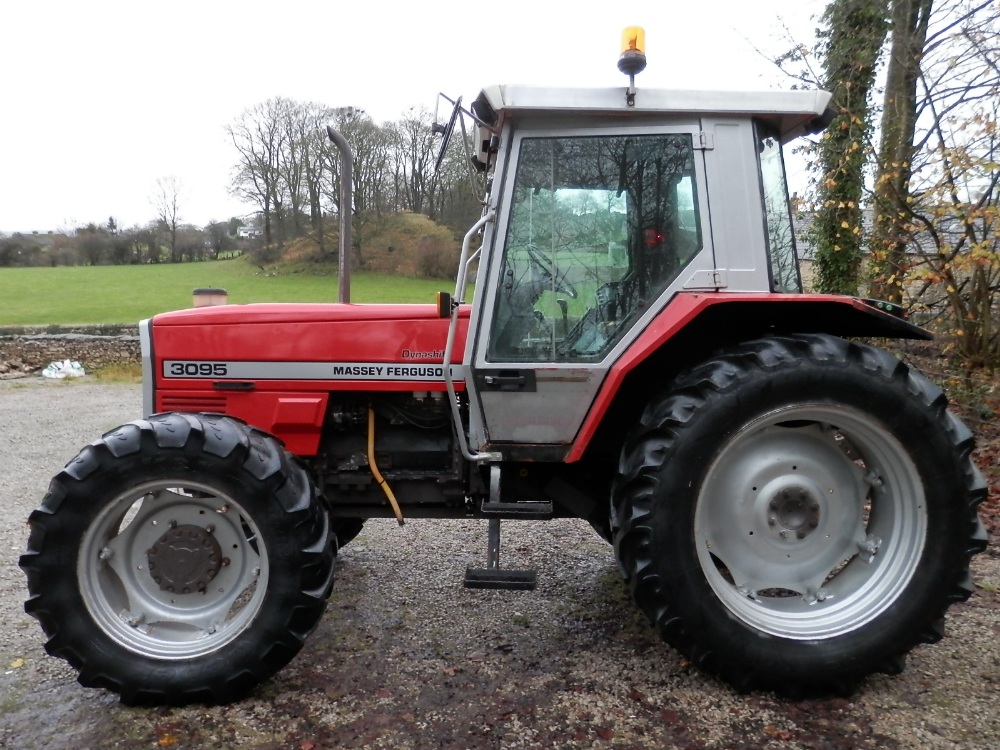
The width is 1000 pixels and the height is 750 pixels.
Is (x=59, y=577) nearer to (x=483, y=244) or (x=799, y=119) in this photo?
(x=483, y=244)

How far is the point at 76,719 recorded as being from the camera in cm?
253

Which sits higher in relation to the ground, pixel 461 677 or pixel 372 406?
pixel 372 406

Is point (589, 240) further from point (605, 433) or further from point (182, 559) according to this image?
point (182, 559)

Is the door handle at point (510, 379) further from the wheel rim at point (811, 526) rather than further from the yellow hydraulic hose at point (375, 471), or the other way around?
the wheel rim at point (811, 526)

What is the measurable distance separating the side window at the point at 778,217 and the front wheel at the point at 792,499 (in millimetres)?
388

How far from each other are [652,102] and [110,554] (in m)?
2.54

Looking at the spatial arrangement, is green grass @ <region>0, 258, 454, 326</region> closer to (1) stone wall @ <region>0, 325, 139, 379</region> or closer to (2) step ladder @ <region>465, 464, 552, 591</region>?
(1) stone wall @ <region>0, 325, 139, 379</region>

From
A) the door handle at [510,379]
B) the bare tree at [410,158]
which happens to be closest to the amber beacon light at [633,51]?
the door handle at [510,379]

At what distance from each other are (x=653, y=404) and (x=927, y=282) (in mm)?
5640

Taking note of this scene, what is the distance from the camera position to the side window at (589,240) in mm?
2717

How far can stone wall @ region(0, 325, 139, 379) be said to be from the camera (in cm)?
1627

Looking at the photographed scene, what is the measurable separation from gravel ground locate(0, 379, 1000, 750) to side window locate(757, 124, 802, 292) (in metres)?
1.52

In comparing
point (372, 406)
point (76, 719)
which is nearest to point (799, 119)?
point (372, 406)

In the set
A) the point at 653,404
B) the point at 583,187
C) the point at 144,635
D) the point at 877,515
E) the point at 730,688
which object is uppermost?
the point at 583,187
